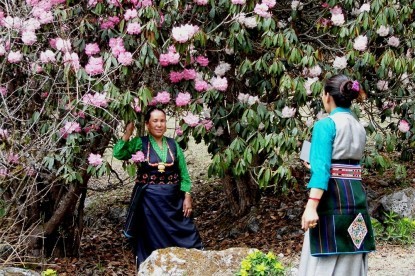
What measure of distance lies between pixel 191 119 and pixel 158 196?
62 cm

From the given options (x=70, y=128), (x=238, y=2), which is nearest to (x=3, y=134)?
(x=70, y=128)

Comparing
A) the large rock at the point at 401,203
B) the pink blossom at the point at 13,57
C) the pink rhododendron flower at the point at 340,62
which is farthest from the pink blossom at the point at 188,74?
the large rock at the point at 401,203

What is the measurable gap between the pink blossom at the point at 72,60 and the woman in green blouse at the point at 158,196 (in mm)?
615

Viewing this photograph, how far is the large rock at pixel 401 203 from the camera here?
604 cm

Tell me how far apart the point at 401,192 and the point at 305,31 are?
185 cm

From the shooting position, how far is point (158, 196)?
4805 millimetres

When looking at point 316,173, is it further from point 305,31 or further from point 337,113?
point 305,31

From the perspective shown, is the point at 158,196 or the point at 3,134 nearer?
the point at 3,134

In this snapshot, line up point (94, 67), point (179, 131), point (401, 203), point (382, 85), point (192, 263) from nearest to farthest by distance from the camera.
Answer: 1. point (192, 263)
2. point (94, 67)
3. point (179, 131)
4. point (382, 85)
5. point (401, 203)

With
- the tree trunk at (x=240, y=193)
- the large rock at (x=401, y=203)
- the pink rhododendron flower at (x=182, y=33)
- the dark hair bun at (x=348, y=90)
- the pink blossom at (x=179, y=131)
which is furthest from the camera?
the tree trunk at (x=240, y=193)

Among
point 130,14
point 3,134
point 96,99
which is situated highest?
point 130,14

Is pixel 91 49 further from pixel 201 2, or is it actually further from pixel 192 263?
pixel 192 263

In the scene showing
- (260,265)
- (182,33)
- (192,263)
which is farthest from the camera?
(182,33)

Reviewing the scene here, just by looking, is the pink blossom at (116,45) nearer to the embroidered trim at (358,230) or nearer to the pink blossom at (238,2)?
the pink blossom at (238,2)
